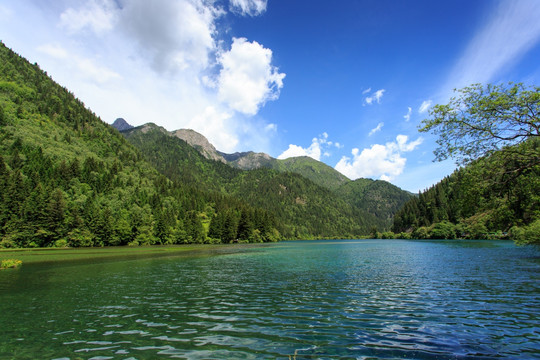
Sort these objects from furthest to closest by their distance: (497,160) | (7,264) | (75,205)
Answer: (75,205) → (7,264) → (497,160)

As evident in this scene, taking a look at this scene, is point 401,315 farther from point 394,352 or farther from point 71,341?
point 71,341

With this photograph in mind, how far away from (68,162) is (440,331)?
205 metres

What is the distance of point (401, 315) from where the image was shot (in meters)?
17.7

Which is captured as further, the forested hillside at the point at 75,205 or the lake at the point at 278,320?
the forested hillside at the point at 75,205

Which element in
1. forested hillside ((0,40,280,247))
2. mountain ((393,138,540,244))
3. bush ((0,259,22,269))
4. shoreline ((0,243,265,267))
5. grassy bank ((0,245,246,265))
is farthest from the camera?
forested hillside ((0,40,280,247))

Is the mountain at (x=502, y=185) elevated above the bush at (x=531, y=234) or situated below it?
above

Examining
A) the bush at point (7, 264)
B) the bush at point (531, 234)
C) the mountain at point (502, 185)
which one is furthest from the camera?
the bush at point (531, 234)

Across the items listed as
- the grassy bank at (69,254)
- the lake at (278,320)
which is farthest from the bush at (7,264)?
the lake at (278,320)

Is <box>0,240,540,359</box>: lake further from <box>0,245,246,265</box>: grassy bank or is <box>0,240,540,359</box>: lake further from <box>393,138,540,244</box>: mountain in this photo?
<box>0,245,246,265</box>: grassy bank

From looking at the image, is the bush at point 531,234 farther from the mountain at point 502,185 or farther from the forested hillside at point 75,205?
the forested hillside at point 75,205

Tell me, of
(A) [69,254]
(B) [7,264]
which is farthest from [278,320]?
(A) [69,254]

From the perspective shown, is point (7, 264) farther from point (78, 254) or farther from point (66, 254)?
point (66, 254)

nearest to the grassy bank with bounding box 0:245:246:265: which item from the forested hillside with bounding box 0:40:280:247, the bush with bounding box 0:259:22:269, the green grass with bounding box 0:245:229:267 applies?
the green grass with bounding box 0:245:229:267

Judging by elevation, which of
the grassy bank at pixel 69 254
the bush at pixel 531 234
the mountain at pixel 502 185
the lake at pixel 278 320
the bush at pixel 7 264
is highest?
the mountain at pixel 502 185
